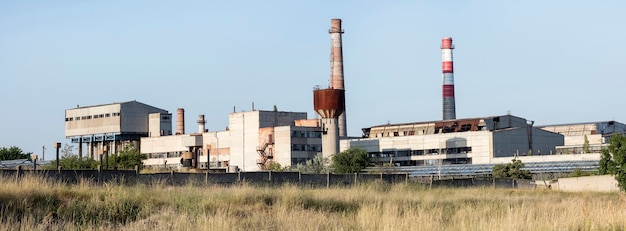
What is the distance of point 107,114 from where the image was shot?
114m

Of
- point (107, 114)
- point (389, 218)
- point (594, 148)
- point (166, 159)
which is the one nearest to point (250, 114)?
point (166, 159)

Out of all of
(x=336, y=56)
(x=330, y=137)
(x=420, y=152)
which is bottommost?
(x=420, y=152)

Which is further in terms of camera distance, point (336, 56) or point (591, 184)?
point (336, 56)

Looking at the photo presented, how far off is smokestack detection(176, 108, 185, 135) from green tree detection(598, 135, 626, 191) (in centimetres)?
6652

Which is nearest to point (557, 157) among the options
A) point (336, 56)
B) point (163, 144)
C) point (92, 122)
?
point (336, 56)

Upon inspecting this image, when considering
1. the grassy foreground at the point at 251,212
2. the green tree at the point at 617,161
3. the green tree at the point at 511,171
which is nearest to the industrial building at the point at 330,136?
the green tree at the point at 511,171

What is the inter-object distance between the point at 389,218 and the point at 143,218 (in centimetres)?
621

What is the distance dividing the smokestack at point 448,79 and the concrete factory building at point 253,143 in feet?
64.7

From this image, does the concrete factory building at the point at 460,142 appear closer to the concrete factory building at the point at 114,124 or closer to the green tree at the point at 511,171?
the green tree at the point at 511,171

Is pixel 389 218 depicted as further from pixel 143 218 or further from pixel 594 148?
pixel 594 148

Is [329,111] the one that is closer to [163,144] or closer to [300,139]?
[300,139]

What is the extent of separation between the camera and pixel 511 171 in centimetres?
7662

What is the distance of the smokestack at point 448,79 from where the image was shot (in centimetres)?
11535

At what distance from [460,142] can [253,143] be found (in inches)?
948
